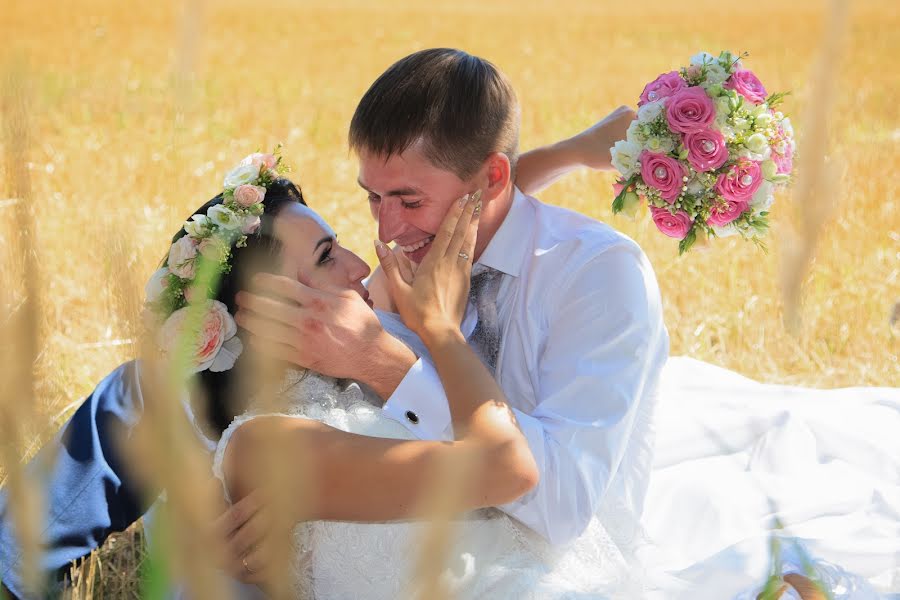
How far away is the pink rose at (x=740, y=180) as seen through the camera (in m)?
3.75

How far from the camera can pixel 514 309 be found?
3701mm

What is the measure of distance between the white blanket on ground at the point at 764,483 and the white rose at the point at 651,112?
1615 millimetres

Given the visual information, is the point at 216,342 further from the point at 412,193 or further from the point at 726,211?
the point at 726,211

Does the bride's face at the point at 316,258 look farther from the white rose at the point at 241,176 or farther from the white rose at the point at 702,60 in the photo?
the white rose at the point at 702,60

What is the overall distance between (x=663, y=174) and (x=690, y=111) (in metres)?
0.25

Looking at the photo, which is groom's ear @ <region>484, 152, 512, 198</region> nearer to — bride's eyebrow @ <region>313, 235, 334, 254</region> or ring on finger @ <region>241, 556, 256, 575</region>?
bride's eyebrow @ <region>313, 235, 334, 254</region>

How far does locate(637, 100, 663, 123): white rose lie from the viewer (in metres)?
3.87

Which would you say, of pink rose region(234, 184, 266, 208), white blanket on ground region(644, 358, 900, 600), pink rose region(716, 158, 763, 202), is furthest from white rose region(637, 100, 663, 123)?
white blanket on ground region(644, 358, 900, 600)

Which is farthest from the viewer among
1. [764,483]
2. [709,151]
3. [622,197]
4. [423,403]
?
[764,483]

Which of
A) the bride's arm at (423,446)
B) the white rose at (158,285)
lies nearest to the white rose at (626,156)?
the bride's arm at (423,446)

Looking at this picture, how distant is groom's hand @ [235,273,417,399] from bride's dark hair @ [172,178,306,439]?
15cm

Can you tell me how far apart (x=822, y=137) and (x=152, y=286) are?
115 inches

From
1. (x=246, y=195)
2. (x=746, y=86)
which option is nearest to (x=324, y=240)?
(x=246, y=195)

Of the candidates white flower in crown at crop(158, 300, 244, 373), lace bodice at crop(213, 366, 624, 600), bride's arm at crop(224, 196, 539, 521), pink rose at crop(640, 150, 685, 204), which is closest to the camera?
bride's arm at crop(224, 196, 539, 521)
